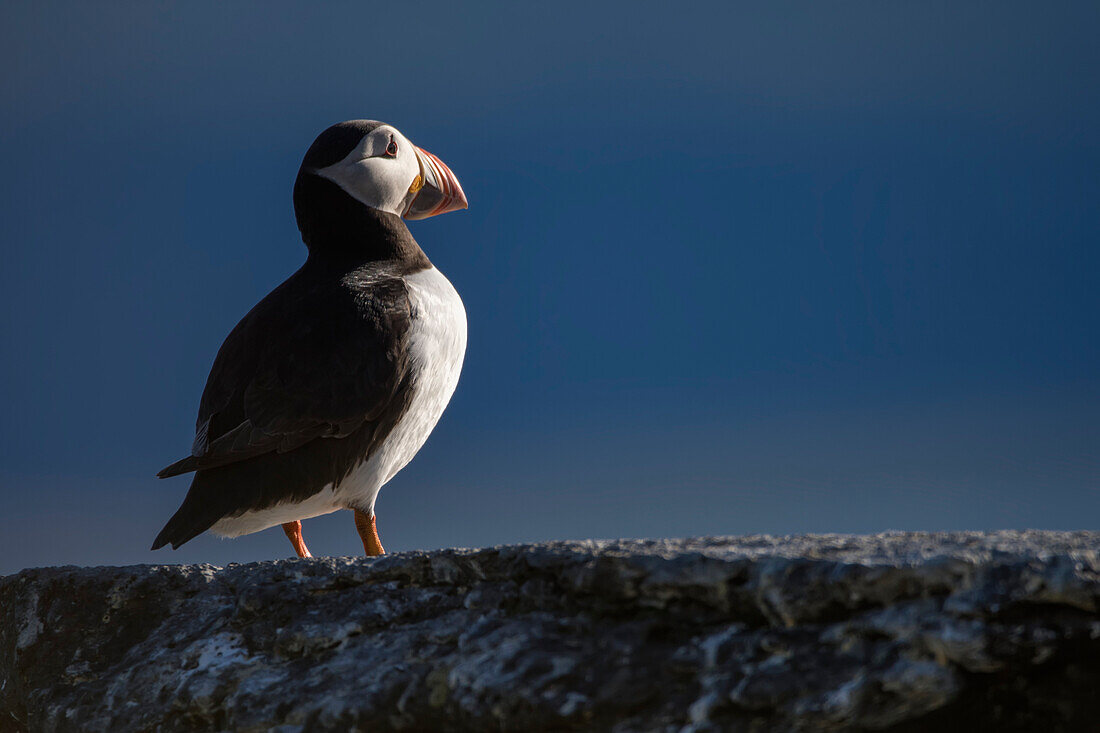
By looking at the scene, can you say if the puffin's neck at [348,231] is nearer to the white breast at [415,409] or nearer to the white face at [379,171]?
the white face at [379,171]

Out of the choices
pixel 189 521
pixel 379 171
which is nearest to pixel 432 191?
pixel 379 171

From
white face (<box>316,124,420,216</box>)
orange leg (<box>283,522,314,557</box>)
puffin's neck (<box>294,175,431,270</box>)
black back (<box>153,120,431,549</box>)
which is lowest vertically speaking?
orange leg (<box>283,522,314,557</box>)

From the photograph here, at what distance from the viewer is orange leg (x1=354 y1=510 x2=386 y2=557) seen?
395 cm

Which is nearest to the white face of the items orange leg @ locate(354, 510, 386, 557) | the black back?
the black back

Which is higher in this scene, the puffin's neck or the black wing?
the puffin's neck

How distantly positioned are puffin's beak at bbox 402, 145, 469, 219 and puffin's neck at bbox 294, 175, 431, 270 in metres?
0.37

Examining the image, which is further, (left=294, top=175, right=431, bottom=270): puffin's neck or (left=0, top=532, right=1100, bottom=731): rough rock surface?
(left=294, top=175, right=431, bottom=270): puffin's neck

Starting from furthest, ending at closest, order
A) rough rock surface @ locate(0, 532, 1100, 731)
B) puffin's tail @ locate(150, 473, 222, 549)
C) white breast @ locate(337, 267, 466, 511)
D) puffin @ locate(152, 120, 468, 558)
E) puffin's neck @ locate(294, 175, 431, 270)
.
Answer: puffin's neck @ locate(294, 175, 431, 270)
white breast @ locate(337, 267, 466, 511)
puffin @ locate(152, 120, 468, 558)
puffin's tail @ locate(150, 473, 222, 549)
rough rock surface @ locate(0, 532, 1100, 731)

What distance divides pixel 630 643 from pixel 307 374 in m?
2.31

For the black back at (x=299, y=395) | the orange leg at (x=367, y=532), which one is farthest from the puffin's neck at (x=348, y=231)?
the orange leg at (x=367, y=532)

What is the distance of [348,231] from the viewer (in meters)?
4.44

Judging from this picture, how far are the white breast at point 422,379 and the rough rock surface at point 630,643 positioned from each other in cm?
129

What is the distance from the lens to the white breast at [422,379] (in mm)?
3908

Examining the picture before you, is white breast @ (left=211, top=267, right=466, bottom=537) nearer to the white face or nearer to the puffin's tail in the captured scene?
the puffin's tail
